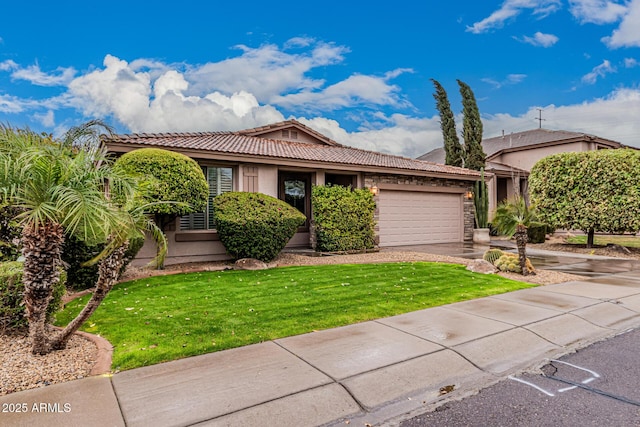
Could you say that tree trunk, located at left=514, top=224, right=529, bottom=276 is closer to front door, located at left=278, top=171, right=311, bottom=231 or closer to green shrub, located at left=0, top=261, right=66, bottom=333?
front door, located at left=278, top=171, right=311, bottom=231

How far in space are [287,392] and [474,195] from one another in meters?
17.1

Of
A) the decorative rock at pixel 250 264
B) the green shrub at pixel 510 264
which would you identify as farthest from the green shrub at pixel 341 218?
the green shrub at pixel 510 264

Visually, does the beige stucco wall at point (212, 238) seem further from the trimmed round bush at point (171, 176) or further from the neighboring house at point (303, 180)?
the trimmed round bush at point (171, 176)

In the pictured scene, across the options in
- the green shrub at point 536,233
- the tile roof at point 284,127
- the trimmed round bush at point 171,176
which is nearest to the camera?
the trimmed round bush at point 171,176

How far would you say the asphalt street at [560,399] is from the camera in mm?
3055

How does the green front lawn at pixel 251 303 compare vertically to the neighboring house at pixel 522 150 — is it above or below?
below

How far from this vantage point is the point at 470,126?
79.0 ft

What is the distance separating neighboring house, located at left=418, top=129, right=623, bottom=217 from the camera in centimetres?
2391

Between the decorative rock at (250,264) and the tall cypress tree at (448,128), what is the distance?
18.2 metres

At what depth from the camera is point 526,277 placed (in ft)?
29.9

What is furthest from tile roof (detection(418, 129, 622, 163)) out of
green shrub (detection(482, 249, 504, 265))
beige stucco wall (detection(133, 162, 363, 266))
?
beige stucco wall (detection(133, 162, 363, 266))

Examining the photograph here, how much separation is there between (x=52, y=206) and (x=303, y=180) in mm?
12535

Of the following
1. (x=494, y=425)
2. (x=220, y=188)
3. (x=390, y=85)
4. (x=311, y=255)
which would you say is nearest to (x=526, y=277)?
(x=311, y=255)

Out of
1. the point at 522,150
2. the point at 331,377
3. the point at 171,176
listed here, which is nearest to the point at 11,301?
the point at 331,377
